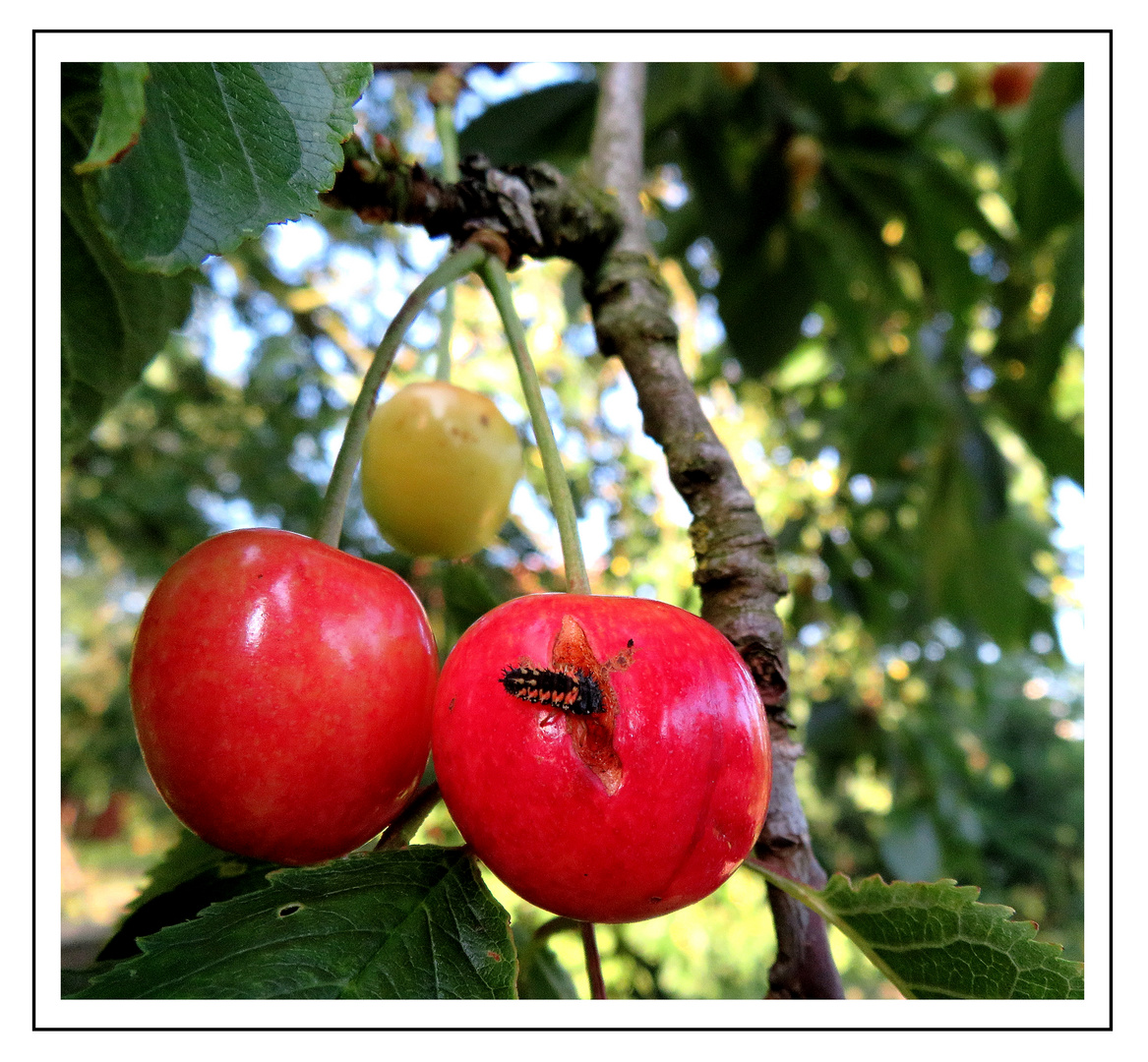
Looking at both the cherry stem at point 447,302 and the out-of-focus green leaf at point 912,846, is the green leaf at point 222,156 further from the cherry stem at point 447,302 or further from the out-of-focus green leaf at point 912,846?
the out-of-focus green leaf at point 912,846

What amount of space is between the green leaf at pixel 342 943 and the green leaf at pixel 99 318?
0.56 metres

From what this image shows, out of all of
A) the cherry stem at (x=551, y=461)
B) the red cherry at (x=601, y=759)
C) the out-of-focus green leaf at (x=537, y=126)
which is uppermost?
the out-of-focus green leaf at (x=537, y=126)

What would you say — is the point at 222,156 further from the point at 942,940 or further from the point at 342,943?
the point at 942,940

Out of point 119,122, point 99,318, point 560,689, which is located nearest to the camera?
point 119,122

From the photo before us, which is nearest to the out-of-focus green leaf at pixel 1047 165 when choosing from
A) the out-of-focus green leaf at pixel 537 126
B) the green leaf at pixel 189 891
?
the out-of-focus green leaf at pixel 537 126

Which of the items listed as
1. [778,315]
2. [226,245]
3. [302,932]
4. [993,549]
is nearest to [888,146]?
[778,315]

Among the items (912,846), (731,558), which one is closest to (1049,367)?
(912,846)

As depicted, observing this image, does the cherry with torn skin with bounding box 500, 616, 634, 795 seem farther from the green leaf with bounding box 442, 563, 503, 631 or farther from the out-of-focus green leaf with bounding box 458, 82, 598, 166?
the out-of-focus green leaf with bounding box 458, 82, 598, 166

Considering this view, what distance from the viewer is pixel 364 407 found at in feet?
2.38

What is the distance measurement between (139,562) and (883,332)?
109 inches

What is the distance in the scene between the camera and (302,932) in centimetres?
58

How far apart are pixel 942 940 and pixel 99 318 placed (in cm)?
92

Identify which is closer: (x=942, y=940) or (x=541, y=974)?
(x=942, y=940)

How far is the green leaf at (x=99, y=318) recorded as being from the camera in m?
0.84
